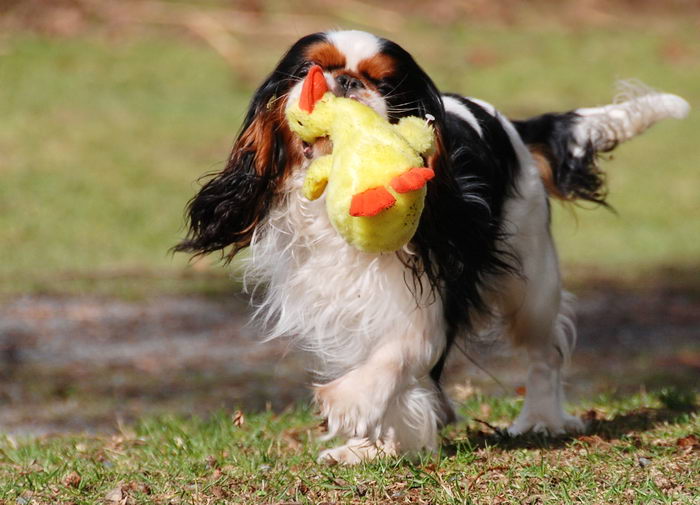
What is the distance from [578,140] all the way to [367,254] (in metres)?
1.86

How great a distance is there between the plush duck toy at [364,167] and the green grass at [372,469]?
862mm

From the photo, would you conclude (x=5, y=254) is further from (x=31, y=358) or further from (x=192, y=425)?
(x=192, y=425)

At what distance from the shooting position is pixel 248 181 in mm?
4250

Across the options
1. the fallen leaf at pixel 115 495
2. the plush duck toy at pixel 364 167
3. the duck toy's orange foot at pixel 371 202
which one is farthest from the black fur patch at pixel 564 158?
the fallen leaf at pixel 115 495

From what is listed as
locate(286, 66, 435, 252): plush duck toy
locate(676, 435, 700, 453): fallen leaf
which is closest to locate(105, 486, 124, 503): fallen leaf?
locate(286, 66, 435, 252): plush duck toy

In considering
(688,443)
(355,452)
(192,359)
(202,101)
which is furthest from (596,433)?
(202,101)

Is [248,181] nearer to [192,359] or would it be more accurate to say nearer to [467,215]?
[467,215]

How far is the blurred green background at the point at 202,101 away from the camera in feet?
40.1

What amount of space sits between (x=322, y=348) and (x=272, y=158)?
0.81 metres

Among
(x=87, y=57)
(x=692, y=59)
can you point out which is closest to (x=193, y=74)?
(x=87, y=57)

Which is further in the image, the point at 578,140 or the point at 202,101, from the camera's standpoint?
the point at 202,101

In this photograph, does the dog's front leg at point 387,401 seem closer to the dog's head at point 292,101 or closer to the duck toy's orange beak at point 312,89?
the dog's head at point 292,101

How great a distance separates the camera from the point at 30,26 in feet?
62.0

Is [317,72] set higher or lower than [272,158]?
higher
